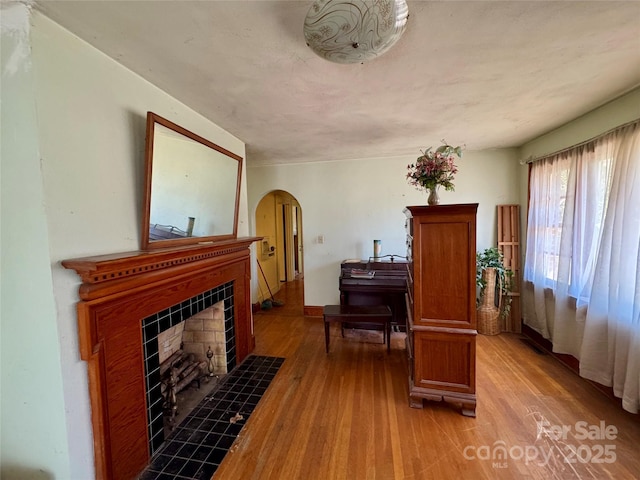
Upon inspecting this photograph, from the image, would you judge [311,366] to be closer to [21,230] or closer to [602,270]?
[21,230]

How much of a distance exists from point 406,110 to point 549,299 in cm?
260

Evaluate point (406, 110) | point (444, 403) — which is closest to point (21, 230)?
point (406, 110)

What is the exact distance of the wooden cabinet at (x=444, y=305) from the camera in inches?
73.8

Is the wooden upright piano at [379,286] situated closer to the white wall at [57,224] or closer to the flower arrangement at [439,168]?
the flower arrangement at [439,168]

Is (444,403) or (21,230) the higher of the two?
(21,230)

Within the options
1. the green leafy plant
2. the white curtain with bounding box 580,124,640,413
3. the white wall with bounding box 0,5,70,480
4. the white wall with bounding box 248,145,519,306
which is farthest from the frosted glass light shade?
the green leafy plant

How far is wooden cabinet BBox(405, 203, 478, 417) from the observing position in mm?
1874

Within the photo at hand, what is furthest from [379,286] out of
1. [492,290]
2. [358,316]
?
[492,290]

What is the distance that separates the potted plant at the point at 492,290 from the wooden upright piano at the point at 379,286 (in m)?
0.98

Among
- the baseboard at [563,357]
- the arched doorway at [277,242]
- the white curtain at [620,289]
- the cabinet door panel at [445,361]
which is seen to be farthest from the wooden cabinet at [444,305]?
the arched doorway at [277,242]

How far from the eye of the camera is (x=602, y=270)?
202 cm

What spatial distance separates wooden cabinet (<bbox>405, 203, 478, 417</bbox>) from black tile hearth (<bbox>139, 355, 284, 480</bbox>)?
1.34m

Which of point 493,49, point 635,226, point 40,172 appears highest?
point 493,49

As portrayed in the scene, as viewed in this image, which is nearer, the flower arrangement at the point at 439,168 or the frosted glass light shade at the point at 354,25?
the frosted glass light shade at the point at 354,25
